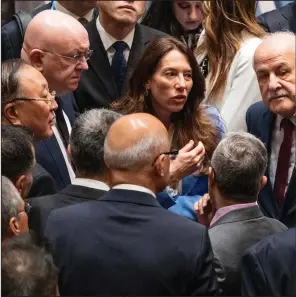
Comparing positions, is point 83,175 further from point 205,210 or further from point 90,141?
point 205,210

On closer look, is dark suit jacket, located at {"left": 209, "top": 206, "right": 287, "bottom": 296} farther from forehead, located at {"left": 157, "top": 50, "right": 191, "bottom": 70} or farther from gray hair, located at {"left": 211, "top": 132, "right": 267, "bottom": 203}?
forehead, located at {"left": 157, "top": 50, "right": 191, "bottom": 70}

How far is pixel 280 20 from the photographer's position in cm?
506

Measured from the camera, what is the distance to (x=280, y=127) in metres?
4.42

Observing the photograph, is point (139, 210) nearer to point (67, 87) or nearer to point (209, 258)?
point (209, 258)

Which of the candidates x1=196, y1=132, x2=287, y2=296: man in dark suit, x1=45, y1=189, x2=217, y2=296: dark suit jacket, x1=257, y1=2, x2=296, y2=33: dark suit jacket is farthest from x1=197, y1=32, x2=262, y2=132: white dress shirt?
x1=45, y1=189, x2=217, y2=296: dark suit jacket

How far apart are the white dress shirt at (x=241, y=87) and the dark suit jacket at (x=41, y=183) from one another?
0.99 m

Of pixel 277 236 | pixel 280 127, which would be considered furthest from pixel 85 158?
pixel 280 127

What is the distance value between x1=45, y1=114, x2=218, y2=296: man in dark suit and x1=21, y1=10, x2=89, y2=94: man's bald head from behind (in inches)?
43.5

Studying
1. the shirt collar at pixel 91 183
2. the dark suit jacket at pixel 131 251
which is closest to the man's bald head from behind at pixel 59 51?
the shirt collar at pixel 91 183

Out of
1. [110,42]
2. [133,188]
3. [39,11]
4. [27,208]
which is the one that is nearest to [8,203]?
[27,208]

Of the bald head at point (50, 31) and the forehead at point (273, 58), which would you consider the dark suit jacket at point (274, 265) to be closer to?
the forehead at point (273, 58)

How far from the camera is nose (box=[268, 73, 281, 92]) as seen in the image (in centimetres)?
433

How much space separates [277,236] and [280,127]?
3.49ft

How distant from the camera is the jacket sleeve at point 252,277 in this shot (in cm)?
340
